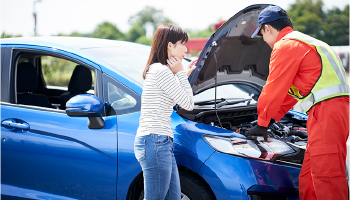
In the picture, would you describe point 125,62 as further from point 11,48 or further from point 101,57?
point 11,48

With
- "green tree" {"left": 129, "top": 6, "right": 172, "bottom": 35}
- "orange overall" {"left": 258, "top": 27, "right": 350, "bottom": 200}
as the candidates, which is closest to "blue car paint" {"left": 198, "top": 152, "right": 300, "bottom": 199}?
"orange overall" {"left": 258, "top": 27, "right": 350, "bottom": 200}

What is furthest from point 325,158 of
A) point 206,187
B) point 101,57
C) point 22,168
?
point 22,168

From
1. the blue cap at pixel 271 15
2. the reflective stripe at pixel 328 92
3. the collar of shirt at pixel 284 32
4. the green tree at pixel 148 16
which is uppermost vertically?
the green tree at pixel 148 16

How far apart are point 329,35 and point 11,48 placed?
78.0 metres

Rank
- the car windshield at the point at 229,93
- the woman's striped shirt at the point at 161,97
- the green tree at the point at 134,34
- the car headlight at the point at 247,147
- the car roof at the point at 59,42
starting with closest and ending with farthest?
1. the woman's striped shirt at the point at 161,97
2. the car headlight at the point at 247,147
3. the car roof at the point at 59,42
4. the car windshield at the point at 229,93
5. the green tree at the point at 134,34

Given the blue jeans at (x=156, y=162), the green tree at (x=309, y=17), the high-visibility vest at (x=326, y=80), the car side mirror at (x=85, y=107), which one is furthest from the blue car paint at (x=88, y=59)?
the green tree at (x=309, y=17)

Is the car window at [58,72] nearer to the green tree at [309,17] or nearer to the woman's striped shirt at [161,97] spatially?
the woman's striped shirt at [161,97]

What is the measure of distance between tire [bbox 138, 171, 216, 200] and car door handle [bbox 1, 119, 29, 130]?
1325mm

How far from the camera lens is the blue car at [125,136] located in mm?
2238

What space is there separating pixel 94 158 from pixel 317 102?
1576 millimetres

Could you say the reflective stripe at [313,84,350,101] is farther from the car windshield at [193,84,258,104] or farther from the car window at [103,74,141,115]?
the car window at [103,74,141,115]

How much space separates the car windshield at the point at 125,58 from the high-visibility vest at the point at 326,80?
121 centimetres

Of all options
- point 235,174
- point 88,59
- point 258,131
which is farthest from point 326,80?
point 88,59

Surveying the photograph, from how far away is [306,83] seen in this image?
89.1 inches
